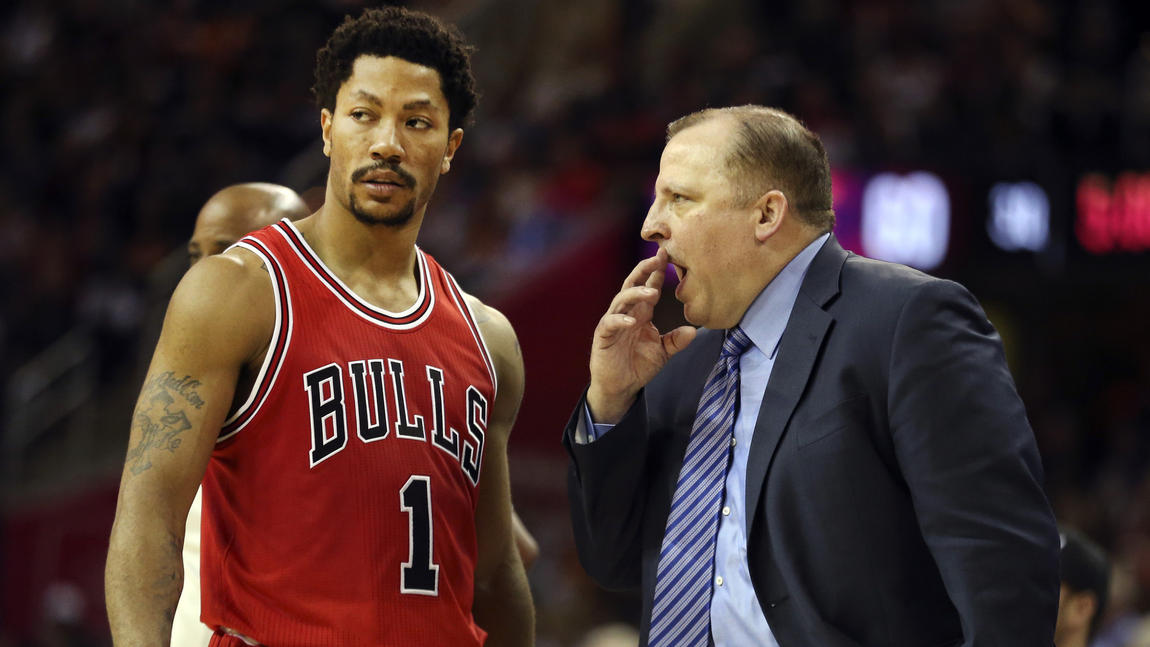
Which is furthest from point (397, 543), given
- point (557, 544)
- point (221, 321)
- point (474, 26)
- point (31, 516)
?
point (474, 26)

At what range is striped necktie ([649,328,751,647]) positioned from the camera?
9.49 feet

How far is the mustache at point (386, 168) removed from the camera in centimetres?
307

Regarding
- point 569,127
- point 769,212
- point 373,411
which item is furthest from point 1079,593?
point 569,127

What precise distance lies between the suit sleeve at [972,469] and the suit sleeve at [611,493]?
651 mm

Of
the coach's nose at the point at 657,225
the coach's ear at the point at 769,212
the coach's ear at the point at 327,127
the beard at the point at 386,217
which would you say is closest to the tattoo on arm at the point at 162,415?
the beard at the point at 386,217

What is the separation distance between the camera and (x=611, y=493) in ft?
10.2

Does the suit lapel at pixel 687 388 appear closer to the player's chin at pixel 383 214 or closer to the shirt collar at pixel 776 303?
the shirt collar at pixel 776 303

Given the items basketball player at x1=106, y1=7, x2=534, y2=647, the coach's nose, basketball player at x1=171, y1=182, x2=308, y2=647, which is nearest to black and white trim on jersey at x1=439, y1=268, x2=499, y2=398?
basketball player at x1=106, y1=7, x2=534, y2=647

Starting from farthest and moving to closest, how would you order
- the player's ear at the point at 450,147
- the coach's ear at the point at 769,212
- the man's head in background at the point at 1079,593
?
1. the man's head in background at the point at 1079,593
2. the player's ear at the point at 450,147
3. the coach's ear at the point at 769,212

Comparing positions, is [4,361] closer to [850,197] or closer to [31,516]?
[31,516]

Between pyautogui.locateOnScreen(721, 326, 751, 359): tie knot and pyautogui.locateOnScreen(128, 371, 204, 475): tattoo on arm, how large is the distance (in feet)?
3.86

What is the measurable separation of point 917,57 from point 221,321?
993cm

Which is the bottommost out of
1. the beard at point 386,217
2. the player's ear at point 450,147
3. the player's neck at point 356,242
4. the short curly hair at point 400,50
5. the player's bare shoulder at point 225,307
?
the player's bare shoulder at point 225,307

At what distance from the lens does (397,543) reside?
2.95 m
